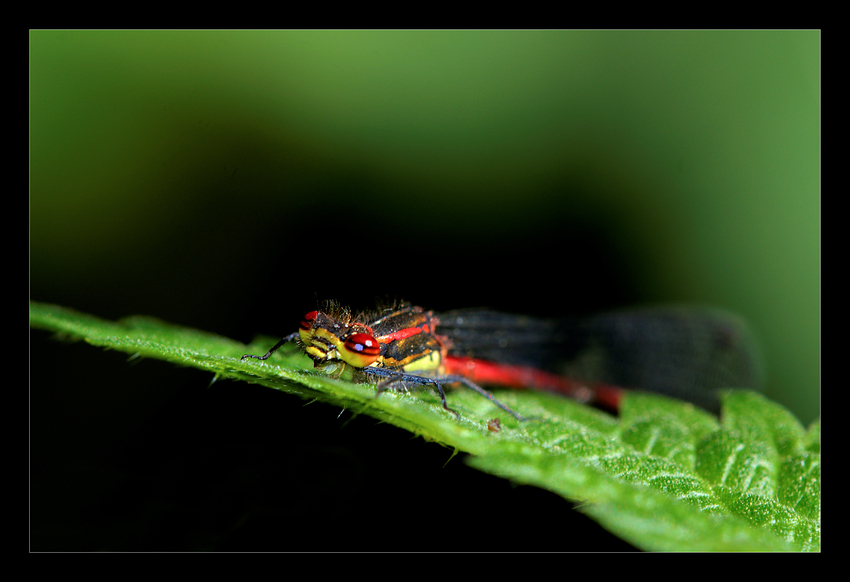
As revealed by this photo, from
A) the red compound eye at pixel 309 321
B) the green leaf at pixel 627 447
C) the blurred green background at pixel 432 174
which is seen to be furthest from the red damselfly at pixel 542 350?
the blurred green background at pixel 432 174

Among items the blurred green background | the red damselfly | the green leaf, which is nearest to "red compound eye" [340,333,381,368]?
the red damselfly

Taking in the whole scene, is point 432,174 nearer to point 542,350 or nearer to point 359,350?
point 542,350

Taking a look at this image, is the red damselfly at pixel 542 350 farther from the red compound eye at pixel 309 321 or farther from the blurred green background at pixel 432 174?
the blurred green background at pixel 432 174

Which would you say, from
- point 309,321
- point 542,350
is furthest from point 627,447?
point 542,350

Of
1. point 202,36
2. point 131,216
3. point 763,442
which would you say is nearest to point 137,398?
point 131,216

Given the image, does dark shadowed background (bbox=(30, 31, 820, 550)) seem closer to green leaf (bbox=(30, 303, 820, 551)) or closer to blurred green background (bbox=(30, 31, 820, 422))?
blurred green background (bbox=(30, 31, 820, 422))

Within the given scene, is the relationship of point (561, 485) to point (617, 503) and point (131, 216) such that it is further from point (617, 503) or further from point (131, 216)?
point (131, 216)
